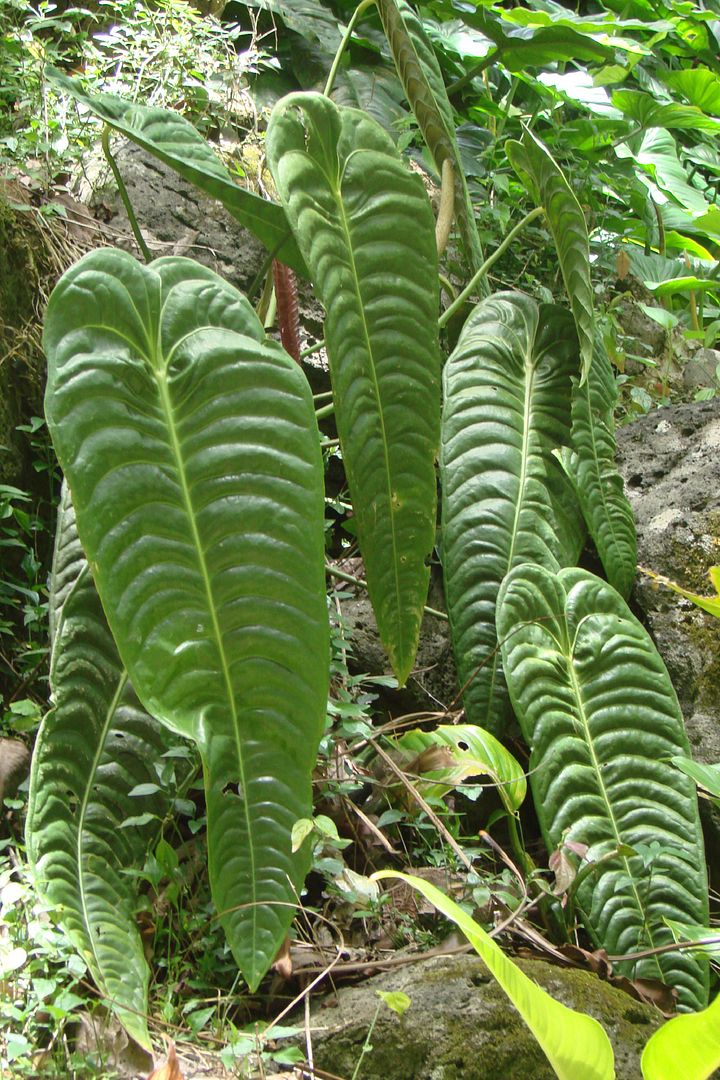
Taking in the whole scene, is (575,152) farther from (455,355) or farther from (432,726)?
(432,726)

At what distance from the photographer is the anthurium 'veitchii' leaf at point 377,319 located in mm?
1534

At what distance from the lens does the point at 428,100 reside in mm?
1992

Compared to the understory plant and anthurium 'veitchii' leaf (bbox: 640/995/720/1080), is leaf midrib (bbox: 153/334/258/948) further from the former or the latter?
anthurium 'veitchii' leaf (bbox: 640/995/720/1080)

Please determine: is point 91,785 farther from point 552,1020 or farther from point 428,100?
point 428,100

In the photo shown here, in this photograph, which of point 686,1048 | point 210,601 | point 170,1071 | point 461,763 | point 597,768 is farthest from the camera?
point 597,768

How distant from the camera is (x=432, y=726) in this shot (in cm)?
209

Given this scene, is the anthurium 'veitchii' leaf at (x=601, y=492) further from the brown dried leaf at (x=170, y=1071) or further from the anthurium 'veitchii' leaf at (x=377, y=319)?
the brown dried leaf at (x=170, y=1071)

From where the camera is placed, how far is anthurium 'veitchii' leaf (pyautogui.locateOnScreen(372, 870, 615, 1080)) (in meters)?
0.87

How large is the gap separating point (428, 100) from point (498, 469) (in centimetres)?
73

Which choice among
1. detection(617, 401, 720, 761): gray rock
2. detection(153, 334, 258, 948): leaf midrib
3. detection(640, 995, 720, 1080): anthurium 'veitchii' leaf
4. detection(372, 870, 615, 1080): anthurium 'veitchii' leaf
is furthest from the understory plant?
detection(640, 995, 720, 1080): anthurium 'veitchii' leaf

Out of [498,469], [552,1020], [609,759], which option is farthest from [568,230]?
[552,1020]

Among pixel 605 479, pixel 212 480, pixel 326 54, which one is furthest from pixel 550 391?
pixel 326 54

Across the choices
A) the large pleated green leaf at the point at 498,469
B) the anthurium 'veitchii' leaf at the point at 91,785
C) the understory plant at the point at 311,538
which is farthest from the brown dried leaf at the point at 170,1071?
the large pleated green leaf at the point at 498,469

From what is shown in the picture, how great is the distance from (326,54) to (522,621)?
2.41 m
